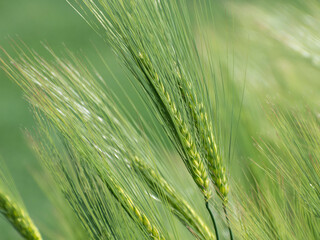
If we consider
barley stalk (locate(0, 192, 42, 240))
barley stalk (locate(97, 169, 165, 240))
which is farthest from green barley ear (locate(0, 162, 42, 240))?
barley stalk (locate(97, 169, 165, 240))

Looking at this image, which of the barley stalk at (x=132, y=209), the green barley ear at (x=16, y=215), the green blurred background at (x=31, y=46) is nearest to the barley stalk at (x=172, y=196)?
the barley stalk at (x=132, y=209)

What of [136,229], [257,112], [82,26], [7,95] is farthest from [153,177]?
[82,26]

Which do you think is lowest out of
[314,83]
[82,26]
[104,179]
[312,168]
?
[82,26]

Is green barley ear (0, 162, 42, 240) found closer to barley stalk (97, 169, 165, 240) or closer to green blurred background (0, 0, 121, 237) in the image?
barley stalk (97, 169, 165, 240)

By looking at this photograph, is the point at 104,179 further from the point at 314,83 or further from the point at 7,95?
the point at 7,95

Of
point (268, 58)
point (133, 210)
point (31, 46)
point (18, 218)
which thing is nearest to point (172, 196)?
point (133, 210)

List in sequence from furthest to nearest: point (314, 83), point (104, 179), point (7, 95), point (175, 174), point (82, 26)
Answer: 1. point (82, 26)
2. point (7, 95)
3. point (314, 83)
4. point (175, 174)
5. point (104, 179)

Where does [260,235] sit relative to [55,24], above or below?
above
